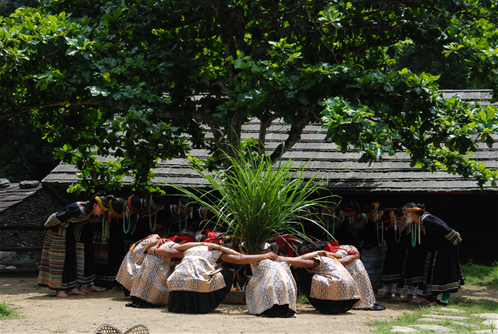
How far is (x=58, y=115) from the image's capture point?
8.20 metres

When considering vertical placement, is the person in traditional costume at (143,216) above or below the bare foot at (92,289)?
above

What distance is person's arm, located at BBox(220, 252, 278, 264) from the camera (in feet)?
18.6

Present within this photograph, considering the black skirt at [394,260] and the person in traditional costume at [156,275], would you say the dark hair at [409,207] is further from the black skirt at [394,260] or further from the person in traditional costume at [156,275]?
the person in traditional costume at [156,275]

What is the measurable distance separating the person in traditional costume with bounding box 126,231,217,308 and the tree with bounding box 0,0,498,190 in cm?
140

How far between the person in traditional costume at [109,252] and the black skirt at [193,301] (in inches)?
88.2

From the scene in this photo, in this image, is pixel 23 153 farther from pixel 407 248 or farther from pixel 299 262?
pixel 299 262

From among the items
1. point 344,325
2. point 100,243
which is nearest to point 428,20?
point 344,325

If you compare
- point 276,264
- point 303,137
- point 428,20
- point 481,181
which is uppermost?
point 428,20

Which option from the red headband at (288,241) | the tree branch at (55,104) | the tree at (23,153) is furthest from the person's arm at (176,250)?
the tree at (23,153)

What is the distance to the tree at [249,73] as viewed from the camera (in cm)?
→ 634

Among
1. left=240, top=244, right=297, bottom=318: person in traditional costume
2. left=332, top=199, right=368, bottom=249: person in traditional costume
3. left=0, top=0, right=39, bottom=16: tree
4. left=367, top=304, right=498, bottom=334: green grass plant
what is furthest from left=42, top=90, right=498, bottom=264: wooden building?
left=0, top=0, right=39, bottom=16: tree

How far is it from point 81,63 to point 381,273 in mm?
4790

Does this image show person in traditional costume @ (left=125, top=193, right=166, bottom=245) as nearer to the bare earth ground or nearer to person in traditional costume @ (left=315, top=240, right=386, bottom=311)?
the bare earth ground

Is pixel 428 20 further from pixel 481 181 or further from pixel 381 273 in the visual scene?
pixel 381 273
